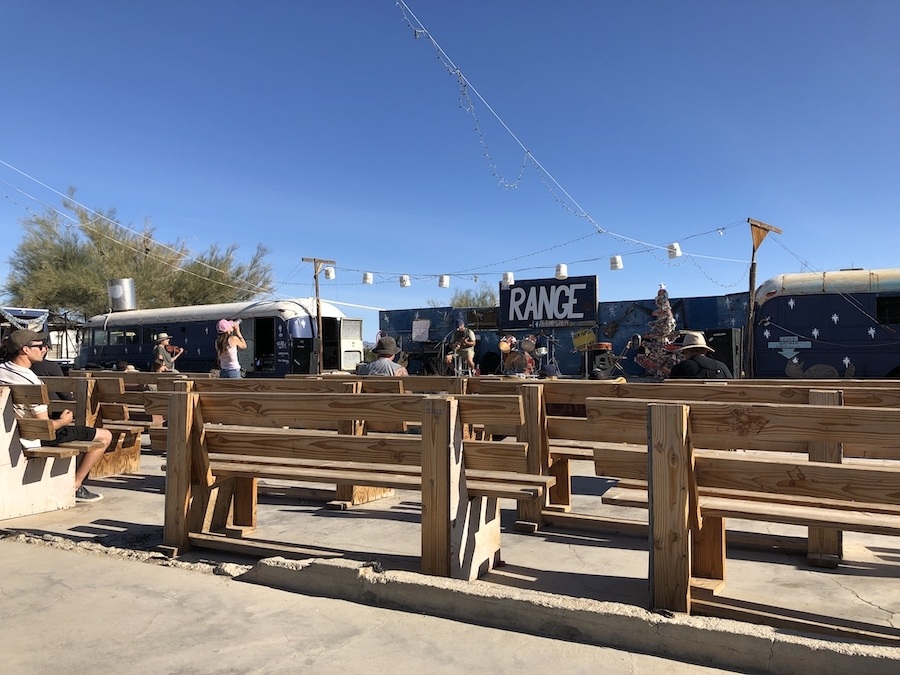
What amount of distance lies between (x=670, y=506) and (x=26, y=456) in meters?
4.91

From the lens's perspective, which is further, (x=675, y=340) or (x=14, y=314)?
(x=14, y=314)

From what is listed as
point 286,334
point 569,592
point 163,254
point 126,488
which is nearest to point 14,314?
point 286,334

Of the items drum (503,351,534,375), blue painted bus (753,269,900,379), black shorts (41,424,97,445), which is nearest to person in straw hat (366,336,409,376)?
drum (503,351,534,375)

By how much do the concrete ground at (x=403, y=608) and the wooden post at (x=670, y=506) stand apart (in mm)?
188

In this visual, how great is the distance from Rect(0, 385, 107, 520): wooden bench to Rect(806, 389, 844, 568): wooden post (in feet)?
16.7

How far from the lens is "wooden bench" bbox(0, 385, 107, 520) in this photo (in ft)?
17.6

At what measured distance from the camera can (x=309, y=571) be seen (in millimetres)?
3732

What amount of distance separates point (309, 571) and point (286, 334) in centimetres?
1643

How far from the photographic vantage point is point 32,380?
5.76 metres

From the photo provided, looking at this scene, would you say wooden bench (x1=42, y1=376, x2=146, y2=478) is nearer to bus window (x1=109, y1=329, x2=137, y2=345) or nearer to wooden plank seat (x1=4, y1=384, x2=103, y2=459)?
wooden plank seat (x1=4, y1=384, x2=103, y2=459)

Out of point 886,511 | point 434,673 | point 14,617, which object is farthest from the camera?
point 14,617

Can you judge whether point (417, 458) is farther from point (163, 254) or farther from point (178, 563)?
point (163, 254)

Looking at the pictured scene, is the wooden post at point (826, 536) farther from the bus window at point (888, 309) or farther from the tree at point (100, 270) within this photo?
the tree at point (100, 270)

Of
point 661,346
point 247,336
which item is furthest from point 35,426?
point 247,336
